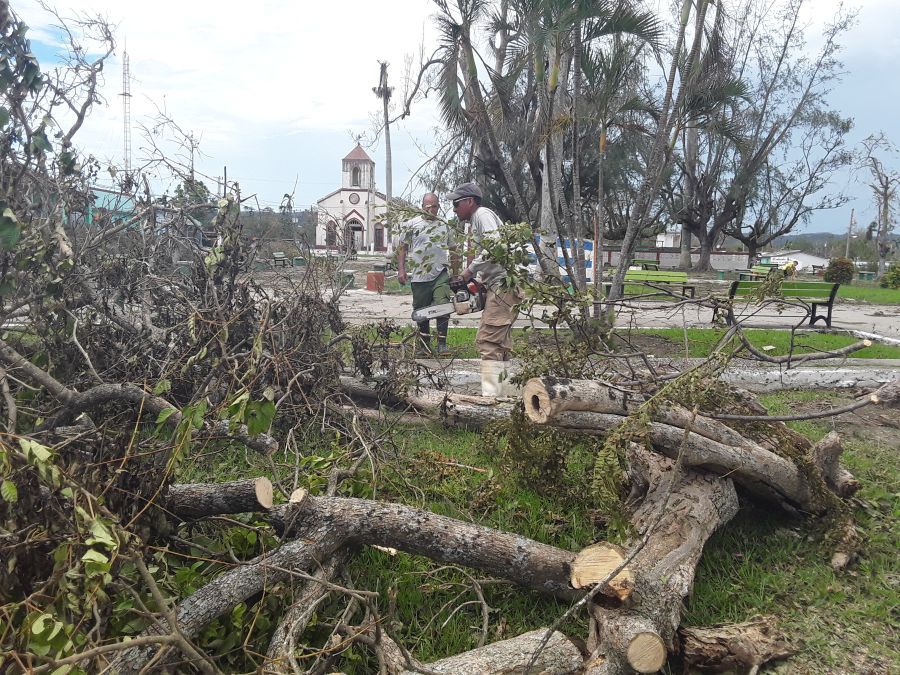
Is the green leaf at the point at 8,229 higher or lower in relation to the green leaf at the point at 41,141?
lower

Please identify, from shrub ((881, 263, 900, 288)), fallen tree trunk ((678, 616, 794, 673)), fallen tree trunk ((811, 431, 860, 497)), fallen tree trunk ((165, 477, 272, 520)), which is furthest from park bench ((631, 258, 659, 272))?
fallen tree trunk ((165, 477, 272, 520))

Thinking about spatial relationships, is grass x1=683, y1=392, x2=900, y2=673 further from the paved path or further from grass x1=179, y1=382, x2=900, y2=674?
the paved path

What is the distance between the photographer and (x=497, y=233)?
190 inches

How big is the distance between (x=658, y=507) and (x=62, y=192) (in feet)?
14.2

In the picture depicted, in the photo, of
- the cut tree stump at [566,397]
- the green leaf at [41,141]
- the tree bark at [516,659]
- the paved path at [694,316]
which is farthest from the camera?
the paved path at [694,316]

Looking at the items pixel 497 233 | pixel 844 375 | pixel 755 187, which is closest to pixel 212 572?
pixel 497 233

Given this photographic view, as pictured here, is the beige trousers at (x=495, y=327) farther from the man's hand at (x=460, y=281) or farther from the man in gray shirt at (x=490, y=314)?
the man's hand at (x=460, y=281)

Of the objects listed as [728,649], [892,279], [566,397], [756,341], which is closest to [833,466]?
[728,649]

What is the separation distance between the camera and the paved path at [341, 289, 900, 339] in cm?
1148

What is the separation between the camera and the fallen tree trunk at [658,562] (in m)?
2.30

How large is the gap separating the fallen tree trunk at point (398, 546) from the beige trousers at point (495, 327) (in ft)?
10.3

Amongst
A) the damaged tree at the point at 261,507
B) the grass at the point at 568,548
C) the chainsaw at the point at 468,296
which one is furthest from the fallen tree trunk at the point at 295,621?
the chainsaw at the point at 468,296

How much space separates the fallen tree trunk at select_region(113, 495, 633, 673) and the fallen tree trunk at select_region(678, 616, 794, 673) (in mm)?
382

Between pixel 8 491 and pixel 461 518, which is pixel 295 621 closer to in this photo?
pixel 8 491
